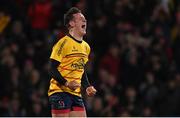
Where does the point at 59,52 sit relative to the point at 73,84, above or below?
above

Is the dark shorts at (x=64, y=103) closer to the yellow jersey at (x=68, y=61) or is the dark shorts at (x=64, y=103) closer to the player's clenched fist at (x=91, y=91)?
the yellow jersey at (x=68, y=61)

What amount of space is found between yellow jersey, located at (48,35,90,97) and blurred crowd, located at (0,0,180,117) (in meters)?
4.60

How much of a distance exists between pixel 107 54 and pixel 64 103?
20.1 feet

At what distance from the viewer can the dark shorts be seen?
8.26 metres

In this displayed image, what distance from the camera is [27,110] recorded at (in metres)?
13.1

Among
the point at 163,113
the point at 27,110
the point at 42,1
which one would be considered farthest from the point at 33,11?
the point at 163,113

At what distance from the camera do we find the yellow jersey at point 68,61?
27.2 feet

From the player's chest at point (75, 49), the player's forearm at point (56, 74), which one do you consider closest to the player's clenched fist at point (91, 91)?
the player's forearm at point (56, 74)

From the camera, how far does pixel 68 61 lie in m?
8.34

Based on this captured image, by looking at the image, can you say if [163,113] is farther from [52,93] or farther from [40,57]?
[52,93]

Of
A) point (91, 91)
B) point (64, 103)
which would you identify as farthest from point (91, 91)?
point (64, 103)

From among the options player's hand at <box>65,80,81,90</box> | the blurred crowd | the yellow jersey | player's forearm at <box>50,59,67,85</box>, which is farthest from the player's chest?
the blurred crowd

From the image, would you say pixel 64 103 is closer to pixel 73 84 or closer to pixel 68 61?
pixel 73 84

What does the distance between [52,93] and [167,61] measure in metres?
6.66
